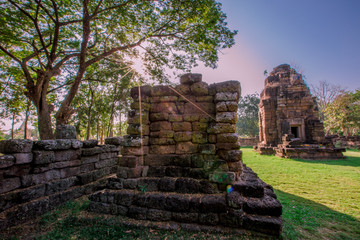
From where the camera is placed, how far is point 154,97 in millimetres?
4301

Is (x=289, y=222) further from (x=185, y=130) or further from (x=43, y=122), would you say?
(x=43, y=122)

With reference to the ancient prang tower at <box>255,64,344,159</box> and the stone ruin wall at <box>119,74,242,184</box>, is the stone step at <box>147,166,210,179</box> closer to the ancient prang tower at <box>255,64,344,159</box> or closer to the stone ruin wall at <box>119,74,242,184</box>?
the stone ruin wall at <box>119,74,242,184</box>

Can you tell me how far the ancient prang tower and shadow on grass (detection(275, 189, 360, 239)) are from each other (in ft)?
33.7

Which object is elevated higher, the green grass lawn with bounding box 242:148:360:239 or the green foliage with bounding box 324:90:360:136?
the green foliage with bounding box 324:90:360:136

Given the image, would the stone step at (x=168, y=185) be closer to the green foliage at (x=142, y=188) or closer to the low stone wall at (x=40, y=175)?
the green foliage at (x=142, y=188)

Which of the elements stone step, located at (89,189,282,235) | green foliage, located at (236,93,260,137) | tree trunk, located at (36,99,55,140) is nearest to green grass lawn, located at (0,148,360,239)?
stone step, located at (89,189,282,235)

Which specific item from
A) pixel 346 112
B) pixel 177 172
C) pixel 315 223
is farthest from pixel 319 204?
pixel 346 112

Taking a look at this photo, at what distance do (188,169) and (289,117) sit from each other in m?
16.0

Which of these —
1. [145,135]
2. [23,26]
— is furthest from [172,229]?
[23,26]

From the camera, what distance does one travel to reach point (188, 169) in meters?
3.71

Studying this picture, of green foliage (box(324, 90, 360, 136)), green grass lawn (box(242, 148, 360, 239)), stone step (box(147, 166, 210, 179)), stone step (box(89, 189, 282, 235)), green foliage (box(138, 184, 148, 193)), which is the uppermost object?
green foliage (box(324, 90, 360, 136))

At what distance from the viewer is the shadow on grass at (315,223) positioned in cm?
287

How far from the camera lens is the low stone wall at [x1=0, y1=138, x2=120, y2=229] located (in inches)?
119

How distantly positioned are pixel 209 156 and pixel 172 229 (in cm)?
159
